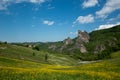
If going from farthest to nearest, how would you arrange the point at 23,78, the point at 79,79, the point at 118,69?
the point at 118,69
the point at 79,79
the point at 23,78

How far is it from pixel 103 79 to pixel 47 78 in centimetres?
814

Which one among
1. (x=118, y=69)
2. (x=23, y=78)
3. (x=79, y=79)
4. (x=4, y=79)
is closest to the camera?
(x=4, y=79)

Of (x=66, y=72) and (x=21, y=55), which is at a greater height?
(x=21, y=55)

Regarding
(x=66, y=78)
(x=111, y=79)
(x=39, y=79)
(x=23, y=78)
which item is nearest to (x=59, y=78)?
(x=66, y=78)

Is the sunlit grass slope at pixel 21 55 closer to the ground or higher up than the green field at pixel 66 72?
higher up

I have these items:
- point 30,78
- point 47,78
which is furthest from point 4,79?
point 47,78

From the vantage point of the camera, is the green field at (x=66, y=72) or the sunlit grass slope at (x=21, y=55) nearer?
the green field at (x=66, y=72)

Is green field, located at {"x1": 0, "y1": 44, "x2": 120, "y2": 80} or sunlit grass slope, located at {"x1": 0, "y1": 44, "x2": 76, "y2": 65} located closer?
green field, located at {"x1": 0, "y1": 44, "x2": 120, "y2": 80}

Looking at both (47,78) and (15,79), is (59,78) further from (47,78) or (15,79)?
(15,79)

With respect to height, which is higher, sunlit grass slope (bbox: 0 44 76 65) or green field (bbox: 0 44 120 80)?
sunlit grass slope (bbox: 0 44 76 65)

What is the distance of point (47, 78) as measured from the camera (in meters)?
29.7

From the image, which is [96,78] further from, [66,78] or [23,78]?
[23,78]

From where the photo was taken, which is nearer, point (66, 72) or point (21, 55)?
point (66, 72)

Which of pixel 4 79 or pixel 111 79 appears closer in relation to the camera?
pixel 4 79
